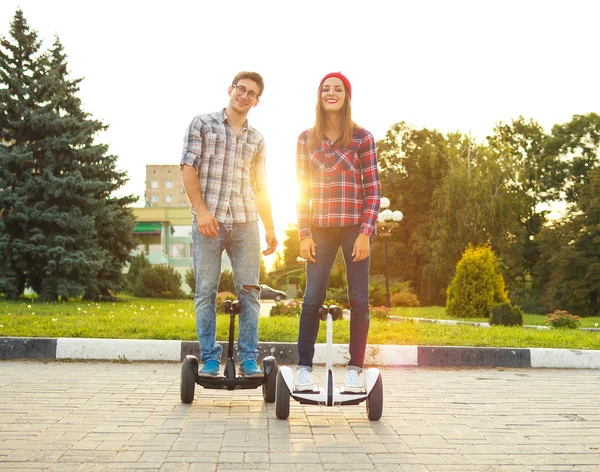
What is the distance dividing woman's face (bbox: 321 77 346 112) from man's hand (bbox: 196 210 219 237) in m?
1.07

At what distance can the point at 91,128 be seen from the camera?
22.4m

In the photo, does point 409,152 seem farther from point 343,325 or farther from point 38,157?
point 343,325

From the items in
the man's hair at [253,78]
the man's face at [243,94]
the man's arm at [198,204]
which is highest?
the man's hair at [253,78]

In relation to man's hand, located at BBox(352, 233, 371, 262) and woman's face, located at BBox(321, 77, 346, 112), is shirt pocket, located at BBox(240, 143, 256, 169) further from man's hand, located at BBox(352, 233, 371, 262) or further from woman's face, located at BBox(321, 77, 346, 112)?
man's hand, located at BBox(352, 233, 371, 262)

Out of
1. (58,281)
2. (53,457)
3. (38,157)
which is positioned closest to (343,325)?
(53,457)

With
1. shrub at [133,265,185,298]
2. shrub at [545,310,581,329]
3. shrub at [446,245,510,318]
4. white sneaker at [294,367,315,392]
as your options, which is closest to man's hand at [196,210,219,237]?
white sneaker at [294,367,315,392]

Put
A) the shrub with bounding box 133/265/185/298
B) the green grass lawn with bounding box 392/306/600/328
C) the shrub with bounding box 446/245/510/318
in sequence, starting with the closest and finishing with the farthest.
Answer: the green grass lawn with bounding box 392/306/600/328 < the shrub with bounding box 446/245/510/318 < the shrub with bounding box 133/265/185/298

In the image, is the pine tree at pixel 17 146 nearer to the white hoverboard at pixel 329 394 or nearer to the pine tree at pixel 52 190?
the pine tree at pixel 52 190

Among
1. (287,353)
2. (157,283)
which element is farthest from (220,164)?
(157,283)

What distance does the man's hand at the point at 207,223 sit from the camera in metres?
4.46

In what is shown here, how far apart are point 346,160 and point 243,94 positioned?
987mm

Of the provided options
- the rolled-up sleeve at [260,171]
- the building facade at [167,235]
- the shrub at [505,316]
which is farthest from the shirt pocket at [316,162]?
the building facade at [167,235]

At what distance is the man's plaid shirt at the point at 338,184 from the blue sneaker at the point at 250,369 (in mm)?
974

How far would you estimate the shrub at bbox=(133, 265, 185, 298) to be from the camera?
36.4 m
